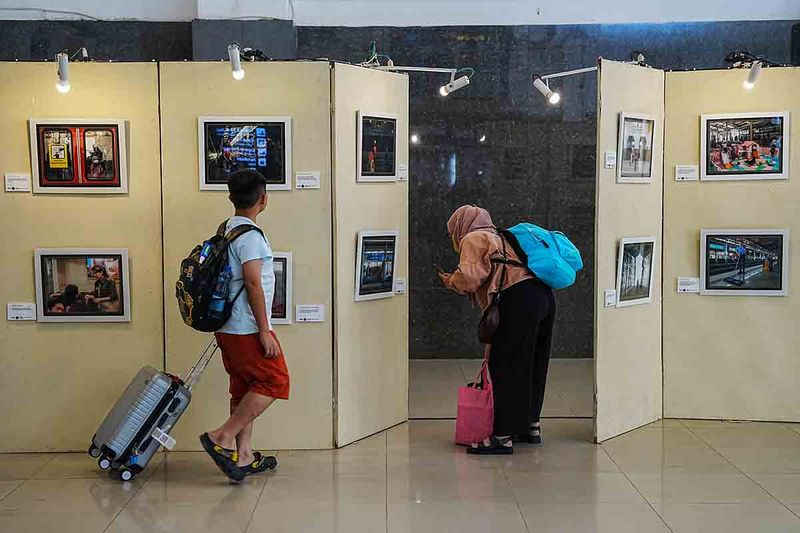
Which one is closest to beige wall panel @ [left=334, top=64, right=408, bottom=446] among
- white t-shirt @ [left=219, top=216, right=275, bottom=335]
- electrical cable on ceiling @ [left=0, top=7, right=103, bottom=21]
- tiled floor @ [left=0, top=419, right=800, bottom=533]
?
tiled floor @ [left=0, top=419, right=800, bottom=533]

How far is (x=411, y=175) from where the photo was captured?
31.9 feet

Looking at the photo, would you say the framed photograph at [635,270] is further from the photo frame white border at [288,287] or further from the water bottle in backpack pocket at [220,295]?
the water bottle in backpack pocket at [220,295]

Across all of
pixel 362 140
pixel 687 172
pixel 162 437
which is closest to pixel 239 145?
pixel 362 140

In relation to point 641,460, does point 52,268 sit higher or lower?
higher

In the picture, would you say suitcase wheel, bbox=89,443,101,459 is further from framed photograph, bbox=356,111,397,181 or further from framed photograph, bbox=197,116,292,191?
framed photograph, bbox=356,111,397,181

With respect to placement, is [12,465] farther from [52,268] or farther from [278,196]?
[278,196]

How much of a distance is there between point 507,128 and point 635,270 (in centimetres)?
325

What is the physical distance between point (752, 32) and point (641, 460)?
5.11m

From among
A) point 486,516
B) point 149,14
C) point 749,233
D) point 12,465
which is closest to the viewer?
point 486,516

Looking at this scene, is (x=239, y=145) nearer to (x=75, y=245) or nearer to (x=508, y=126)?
(x=75, y=245)

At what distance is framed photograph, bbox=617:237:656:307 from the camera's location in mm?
6680

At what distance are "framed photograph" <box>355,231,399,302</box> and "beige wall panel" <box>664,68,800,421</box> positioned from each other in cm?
193

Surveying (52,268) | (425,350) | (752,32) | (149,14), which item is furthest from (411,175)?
(52,268)
